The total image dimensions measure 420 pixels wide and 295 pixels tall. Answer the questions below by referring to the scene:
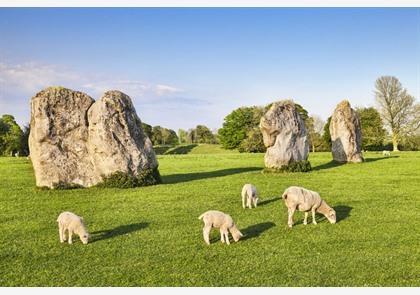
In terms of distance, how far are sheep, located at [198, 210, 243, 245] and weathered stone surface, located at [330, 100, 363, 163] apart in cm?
2849

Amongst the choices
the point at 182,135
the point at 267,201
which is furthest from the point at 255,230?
the point at 182,135

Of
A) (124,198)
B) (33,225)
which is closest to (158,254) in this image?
(33,225)

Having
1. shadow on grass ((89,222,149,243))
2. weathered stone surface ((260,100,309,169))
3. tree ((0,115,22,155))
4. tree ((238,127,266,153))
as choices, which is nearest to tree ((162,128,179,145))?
tree ((238,127,266,153))

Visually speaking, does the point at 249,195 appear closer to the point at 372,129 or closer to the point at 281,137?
the point at 281,137

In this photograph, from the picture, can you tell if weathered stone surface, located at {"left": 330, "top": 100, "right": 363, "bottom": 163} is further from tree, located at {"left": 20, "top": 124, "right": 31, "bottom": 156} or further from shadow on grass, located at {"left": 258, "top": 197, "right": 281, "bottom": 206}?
tree, located at {"left": 20, "top": 124, "right": 31, "bottom": 156}

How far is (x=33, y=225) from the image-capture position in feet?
49.8

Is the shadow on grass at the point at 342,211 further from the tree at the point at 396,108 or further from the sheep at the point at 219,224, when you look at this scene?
the tree at the point at 396,108

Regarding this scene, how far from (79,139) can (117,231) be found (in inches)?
453

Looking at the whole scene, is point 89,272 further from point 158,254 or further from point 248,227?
point 248,227

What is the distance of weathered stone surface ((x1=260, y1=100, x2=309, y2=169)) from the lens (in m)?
30.4

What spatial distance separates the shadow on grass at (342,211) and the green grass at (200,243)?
80 mm

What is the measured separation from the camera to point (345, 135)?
126 feet

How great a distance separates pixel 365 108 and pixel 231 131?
2899 centimetres

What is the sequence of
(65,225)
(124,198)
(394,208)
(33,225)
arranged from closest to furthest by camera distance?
(65,225) < (33,225) < (394,208) < (124,198)
